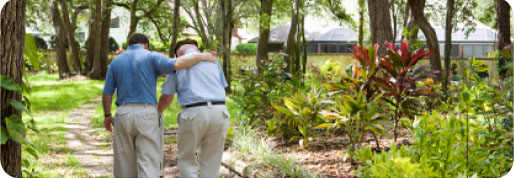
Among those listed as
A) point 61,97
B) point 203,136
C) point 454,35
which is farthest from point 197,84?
point 454,35

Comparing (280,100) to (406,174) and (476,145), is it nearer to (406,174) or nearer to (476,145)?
(476,145)

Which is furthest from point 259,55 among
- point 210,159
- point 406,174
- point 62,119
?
point 406,174

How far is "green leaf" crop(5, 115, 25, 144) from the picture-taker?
10.7ft

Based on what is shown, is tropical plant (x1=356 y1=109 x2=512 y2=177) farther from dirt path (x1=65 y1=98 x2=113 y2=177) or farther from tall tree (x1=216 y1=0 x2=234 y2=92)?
tall tree (x1=216 y1=0 x2=234 y2=92)

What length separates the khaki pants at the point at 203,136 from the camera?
4496 mm

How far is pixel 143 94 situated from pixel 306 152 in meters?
2.48

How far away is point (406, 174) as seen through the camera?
10.8 feet

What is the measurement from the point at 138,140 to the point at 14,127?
4.18 feet

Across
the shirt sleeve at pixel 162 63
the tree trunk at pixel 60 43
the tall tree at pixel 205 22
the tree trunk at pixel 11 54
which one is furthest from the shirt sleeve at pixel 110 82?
the tree trunk at pixel 60 43

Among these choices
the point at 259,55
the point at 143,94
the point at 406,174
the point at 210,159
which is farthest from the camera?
the point at 259,55

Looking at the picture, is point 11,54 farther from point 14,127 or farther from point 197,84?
point 197,84

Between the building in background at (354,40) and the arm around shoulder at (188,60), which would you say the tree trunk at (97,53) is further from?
the arm around shoulder at (188,60)

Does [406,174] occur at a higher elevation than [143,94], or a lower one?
lower

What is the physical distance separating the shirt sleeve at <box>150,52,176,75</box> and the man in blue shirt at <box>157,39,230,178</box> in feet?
0.57
